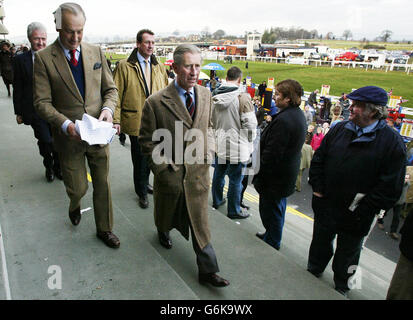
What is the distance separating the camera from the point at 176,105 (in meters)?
1.98

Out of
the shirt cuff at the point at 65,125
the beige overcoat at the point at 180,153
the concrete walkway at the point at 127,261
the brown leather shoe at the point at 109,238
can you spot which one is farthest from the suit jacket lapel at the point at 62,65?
the concrete walkway at the point at 127,261

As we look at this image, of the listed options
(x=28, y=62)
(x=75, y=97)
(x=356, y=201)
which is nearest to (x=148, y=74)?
(x=75, y=97)

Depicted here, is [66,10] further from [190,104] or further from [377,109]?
[377,109]

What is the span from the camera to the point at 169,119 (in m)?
2.00

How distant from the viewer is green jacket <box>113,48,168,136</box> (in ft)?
9.75

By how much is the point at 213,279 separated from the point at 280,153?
1315mm

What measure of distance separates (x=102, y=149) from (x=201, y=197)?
95 cm

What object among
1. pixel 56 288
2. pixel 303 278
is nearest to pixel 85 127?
pixel 56 288

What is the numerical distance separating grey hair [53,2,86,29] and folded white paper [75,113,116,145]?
683 mm

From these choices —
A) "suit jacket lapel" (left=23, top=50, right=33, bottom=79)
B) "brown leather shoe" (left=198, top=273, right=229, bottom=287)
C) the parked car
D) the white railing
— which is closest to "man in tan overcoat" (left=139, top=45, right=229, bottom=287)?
"brown leather shoe" (left=198, top=273, right=229, bottom=287)

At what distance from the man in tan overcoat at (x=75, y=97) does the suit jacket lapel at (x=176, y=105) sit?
1.77ft

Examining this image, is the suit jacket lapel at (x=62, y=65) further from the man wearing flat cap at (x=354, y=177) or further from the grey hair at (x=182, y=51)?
the man wearing flat cap at (x=354, y=177)

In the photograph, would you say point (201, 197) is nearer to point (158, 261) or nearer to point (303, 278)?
point (158, 261)

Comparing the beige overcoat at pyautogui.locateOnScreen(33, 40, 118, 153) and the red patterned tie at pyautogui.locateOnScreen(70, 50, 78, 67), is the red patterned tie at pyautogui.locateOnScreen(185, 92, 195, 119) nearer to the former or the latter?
the beige overcoat at pyautogui.locateOnScreen(33, 40, 118, 153)
